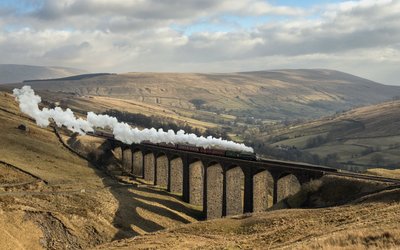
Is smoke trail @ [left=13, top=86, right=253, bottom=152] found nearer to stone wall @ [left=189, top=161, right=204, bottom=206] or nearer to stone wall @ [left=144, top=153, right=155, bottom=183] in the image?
stone wall @ [left=144, top=153, right=155, bottom=183]

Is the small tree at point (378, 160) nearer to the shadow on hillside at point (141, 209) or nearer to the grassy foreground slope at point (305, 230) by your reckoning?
the shadow on hillside at point (141, 209)

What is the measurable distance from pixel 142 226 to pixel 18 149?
149ft

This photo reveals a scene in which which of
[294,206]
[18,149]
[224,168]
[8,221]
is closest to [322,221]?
[294,206]

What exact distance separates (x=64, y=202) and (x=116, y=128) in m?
50.8

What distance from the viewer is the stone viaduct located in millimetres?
69562

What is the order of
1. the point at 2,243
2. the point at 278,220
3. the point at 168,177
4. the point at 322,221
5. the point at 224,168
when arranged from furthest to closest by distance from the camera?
1. the point at 168,177
2. the point at 224,168
3. the point at 2,243
4. the point at 278,220
5. the point at 322,221

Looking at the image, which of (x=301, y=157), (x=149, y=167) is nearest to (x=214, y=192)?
(x=149, y=167)

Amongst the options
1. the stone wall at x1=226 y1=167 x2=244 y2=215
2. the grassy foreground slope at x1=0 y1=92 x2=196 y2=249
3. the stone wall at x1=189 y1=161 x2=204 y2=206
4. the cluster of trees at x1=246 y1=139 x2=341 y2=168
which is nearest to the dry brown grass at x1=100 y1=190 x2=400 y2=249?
the grassy foreground slope at x1=0 y1=92 x2=196 y2=249

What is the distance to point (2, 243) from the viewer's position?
174 ft

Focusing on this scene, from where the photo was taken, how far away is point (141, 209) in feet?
260

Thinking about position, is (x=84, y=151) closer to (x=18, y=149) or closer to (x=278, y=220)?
(x=18, y=149)

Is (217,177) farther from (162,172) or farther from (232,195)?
(162,172)

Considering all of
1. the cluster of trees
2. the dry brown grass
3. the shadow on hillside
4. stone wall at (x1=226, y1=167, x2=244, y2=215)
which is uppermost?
the dry brown grass

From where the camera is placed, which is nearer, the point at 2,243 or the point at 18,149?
the point at 2,243
